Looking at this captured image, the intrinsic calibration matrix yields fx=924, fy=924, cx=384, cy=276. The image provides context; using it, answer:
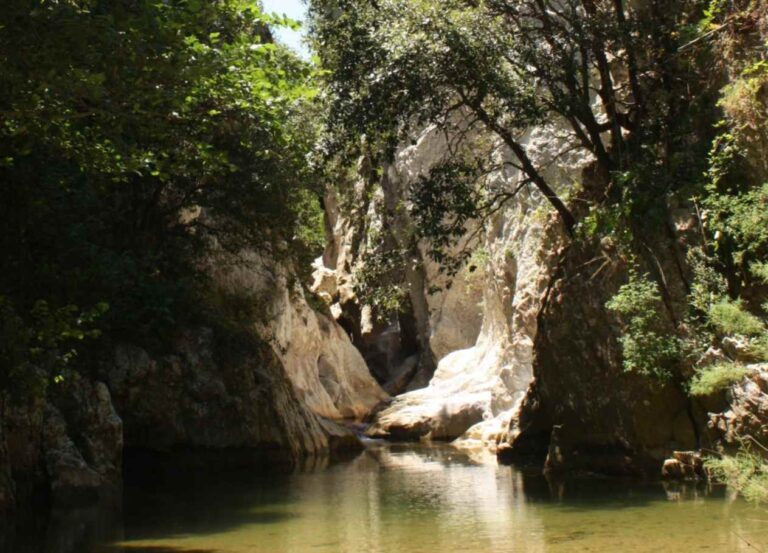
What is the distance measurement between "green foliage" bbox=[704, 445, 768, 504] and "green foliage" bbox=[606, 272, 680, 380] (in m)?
2.12

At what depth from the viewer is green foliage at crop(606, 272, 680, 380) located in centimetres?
1429

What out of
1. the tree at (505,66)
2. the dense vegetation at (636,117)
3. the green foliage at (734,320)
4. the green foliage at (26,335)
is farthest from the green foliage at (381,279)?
the green foliage at (26,335)

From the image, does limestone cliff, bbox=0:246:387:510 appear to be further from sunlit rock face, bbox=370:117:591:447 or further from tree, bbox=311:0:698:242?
tree, bbox=311:0:698:242

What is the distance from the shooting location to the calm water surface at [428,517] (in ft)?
31.2

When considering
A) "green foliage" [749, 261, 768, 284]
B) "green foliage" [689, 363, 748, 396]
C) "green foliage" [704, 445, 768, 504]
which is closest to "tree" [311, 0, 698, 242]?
"green foliage" [749, 261, 768, 284]

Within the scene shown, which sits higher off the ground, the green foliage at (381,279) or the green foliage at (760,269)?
the green foliage at (381,279)

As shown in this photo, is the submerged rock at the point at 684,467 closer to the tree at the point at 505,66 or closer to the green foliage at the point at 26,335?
the tree at the point at 505,66

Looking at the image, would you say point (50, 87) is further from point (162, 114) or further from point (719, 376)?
point (719, 376)

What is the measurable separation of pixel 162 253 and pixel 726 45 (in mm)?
12064

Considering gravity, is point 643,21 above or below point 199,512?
above

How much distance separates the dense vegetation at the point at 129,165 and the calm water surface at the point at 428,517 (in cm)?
262

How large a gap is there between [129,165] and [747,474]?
294 inches

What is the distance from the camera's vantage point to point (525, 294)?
24.4 m

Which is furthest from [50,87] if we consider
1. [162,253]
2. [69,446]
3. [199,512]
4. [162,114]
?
[162,253]
